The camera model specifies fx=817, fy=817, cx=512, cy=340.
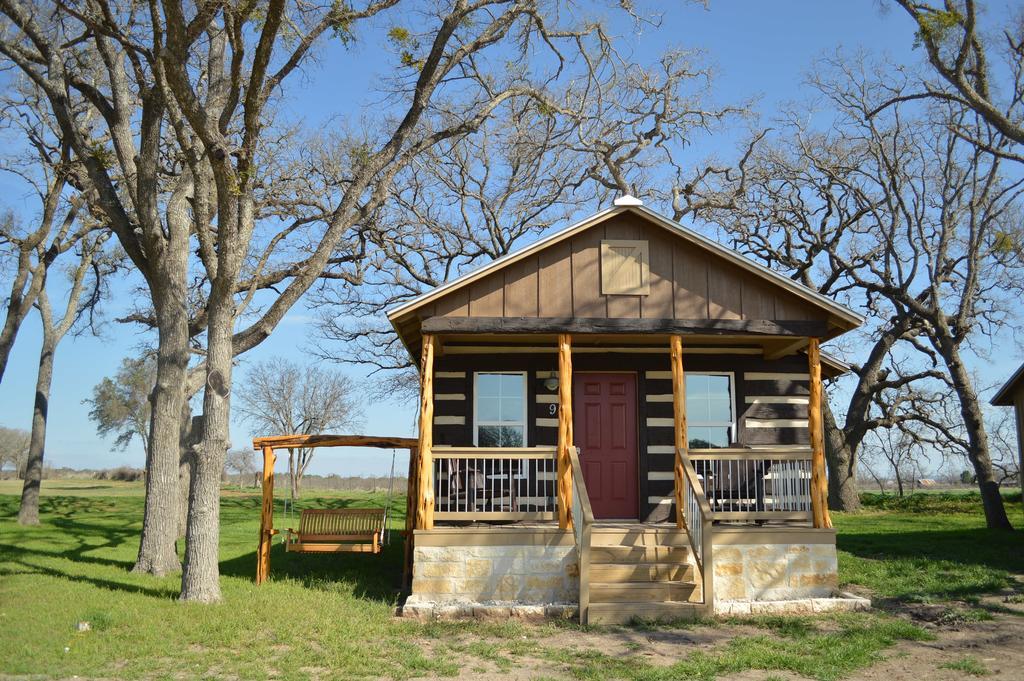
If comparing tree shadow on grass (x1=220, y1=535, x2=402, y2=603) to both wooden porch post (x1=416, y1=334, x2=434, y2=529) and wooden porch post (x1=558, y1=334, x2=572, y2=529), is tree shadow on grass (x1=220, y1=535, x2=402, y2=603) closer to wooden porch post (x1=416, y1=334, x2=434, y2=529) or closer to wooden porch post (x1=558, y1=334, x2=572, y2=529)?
wooden porch post (x1=416, y1=334, x2=434, y2=529)

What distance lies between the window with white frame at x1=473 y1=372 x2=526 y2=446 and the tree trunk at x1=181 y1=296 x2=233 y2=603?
418 cm

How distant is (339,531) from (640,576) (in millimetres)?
5000

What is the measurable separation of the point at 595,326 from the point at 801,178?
16.6m

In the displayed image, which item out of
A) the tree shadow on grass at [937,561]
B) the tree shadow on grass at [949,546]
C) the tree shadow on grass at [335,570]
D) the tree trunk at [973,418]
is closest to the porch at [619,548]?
the tree shadow on grass at [335,570]

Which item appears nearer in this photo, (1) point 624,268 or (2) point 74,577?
(1) point 624,268

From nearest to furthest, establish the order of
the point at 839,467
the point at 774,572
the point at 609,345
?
the point at 774,572 < the point at 609,345 < the point at 839,467

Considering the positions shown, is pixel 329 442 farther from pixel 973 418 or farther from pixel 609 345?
pixel 973 418

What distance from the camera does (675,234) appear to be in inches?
490

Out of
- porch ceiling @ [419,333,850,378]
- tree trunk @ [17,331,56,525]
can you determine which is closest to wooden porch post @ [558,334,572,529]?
porch ceiling @ [419,333,850,378]

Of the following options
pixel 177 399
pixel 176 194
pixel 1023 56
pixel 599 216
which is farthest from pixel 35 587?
pixel 1023 56

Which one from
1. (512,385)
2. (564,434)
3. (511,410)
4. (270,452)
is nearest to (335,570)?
(270,452)

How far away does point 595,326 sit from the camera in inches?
476

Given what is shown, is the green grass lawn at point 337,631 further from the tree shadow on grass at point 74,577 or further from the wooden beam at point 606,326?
the wooden beam at point 606,326

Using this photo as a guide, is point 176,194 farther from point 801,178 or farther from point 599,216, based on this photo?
point 801,178
